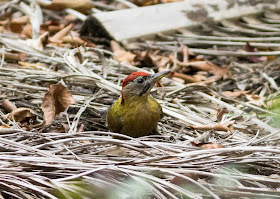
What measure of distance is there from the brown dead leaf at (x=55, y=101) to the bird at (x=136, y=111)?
38 centimetres

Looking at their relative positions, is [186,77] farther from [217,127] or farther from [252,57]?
[217,127]

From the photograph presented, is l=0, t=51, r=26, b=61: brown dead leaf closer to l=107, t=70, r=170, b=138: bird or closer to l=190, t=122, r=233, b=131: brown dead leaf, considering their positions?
l=107, t=70, r=170, b=138: bird

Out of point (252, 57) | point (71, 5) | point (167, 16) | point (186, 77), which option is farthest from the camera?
point (71, 5)

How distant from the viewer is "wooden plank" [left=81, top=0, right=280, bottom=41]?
588 centimetres

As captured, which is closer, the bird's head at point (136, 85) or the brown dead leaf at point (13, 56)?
the bird's head at point (136, 85)

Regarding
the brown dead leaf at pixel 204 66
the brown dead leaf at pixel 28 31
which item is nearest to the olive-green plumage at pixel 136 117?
the brown dead leaf at pixel 204 66

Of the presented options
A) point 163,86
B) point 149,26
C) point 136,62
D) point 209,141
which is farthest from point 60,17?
point 209,141

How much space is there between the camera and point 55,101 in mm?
3748

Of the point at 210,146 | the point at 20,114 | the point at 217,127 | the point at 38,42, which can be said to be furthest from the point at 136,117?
the point at 38,42

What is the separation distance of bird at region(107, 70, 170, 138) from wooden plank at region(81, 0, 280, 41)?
83.7 inches

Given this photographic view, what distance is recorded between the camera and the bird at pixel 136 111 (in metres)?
3.71

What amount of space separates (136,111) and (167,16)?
9.13ft

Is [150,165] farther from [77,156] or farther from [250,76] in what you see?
[250,76]

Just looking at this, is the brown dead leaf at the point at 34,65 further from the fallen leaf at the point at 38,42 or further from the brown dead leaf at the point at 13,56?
the fallen leaf at the point at 38,42
